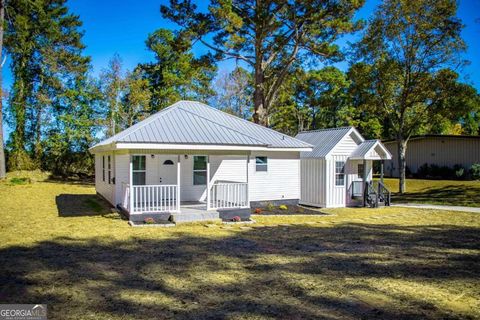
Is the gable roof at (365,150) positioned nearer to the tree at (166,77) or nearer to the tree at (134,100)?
the tree at (166,77)

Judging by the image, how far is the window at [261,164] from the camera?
17.0m

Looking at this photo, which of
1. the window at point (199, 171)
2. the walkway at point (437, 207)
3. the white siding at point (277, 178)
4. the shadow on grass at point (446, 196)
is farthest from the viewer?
the shadow on grass at point (446, 196)

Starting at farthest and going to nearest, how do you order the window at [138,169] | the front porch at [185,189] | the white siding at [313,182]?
1. the white siding at [313,182]
2. the window at [138,169]
3. the front porch at [185,189]

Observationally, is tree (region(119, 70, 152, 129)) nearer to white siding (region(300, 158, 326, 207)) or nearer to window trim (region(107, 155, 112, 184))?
window trim (region(107, 155, 112, 184))

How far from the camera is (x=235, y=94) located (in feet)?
138

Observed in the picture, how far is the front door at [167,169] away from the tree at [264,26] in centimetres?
883

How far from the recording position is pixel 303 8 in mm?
21141

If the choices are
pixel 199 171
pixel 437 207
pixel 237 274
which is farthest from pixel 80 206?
pixel 437 207

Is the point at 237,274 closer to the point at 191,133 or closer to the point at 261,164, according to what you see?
the point at 191,133

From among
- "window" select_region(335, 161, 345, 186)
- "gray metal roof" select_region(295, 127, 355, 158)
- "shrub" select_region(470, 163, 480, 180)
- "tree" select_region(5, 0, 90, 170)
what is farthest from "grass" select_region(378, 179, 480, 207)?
"tree" select_region(5, 0, 90, 170)

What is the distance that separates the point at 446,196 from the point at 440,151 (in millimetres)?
10979

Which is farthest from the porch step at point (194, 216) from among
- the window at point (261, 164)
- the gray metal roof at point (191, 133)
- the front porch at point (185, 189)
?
the window at point (261, 164)

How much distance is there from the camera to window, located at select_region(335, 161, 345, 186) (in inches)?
721

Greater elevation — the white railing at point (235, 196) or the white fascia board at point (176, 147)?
the white fascia board at point (176, 147)
